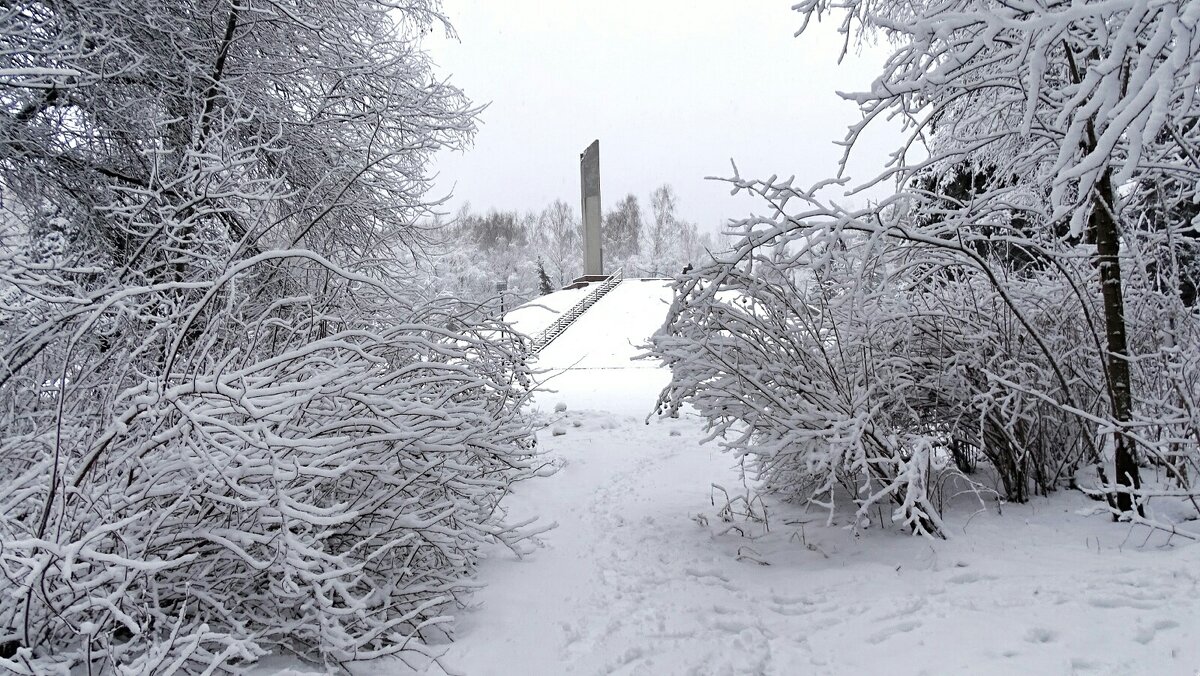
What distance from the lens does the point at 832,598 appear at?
3430 mm

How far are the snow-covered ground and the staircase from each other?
47.0 ft

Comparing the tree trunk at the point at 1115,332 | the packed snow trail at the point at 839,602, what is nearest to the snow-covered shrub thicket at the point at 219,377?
the packed snow trail at the point at 839,602

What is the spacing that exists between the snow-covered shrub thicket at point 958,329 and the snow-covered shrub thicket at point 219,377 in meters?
1.62

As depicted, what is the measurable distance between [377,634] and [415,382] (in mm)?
1067

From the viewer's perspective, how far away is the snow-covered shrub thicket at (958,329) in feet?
11.2

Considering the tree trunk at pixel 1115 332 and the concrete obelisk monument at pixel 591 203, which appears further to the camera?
the concrete obelisk monument at pixel 591 203

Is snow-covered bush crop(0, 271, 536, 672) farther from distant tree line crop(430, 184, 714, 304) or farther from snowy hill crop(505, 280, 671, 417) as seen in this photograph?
distant tree line crop(430, 184, 714, 304)

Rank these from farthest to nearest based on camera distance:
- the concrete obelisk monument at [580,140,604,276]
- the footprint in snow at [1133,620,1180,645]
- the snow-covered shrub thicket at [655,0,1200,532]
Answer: the concrete obelisk monument at [580,140,604,276] → the snow-covered shrub thicket at [655,0,1200,532] → the footprint in snow at [1133,620,1180,645]

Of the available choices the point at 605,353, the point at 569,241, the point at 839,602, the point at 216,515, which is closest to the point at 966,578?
the point at 839,602

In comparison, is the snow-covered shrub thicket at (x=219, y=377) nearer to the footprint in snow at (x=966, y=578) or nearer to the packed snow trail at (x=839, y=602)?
the packed snow trail at (x=839, y=602)

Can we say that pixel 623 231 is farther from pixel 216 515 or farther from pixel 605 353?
pixel 216 515

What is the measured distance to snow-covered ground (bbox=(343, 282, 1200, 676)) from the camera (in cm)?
255

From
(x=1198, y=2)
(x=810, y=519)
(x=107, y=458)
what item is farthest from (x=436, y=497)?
(x=1198, y=2)

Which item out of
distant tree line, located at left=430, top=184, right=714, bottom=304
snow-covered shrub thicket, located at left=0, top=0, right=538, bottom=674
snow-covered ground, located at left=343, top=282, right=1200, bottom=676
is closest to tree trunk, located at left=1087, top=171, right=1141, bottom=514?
snow-covered ground, located at left=343, top=282, right=1200, bottom=676
